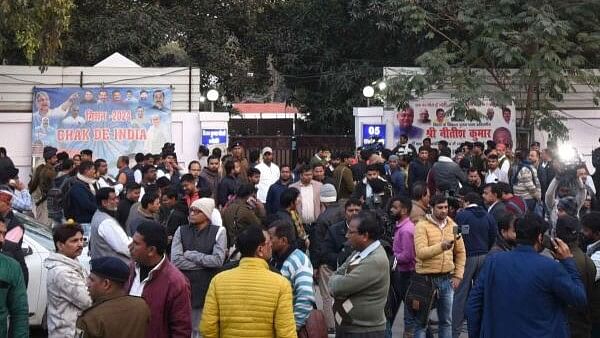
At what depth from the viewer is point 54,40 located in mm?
20328

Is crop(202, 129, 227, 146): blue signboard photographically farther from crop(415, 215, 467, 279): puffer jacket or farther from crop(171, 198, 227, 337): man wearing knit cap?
crop(171, 198, 227, 337): man wearing knit cap

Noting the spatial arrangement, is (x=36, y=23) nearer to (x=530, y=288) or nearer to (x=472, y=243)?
(x=472, y=243)

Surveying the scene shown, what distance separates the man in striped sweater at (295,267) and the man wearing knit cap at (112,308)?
5.32 feet

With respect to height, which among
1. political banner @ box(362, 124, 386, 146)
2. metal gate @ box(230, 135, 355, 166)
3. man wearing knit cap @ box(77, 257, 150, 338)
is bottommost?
man wearing knit cap @ box(77, 257, 150, 338)

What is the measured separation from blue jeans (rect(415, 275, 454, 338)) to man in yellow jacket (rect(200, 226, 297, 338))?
12.2 ft

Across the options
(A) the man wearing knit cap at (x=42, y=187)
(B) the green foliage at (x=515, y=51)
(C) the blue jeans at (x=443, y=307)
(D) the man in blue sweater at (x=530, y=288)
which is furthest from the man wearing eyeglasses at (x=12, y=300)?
(B) the green foliage at (x=515, y=51)

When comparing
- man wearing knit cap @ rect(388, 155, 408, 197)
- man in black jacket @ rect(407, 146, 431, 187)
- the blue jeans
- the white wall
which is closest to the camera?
the blue jeans

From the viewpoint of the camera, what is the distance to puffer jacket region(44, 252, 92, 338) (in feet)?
23.0

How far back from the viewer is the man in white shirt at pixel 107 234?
28.9ft

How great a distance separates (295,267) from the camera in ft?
23.5

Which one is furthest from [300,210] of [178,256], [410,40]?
[410,40]

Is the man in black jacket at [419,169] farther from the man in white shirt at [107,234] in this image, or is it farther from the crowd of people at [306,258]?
the man in white shirt at [107,234]

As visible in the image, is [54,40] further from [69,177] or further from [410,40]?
[410,40]

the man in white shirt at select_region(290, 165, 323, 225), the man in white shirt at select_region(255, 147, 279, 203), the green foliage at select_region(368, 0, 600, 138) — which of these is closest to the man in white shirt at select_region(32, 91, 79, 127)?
the man in white shirt at select_region(255, 147, 279, 203)
